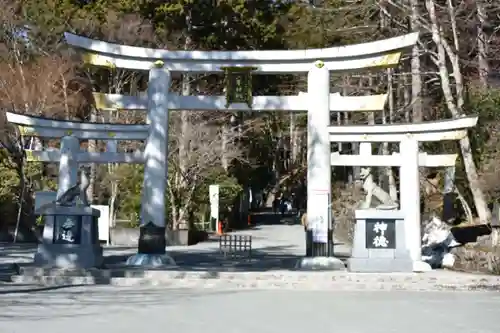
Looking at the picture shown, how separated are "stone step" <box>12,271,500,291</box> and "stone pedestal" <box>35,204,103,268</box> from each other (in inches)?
49.7

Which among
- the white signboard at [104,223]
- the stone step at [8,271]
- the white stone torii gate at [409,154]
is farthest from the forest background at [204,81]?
the stone step at [8,271]

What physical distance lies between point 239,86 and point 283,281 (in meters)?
5.80

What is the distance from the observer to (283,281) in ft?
45.0

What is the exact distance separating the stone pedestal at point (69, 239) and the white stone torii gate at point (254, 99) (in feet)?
4.61

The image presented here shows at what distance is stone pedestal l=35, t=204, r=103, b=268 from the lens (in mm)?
15117

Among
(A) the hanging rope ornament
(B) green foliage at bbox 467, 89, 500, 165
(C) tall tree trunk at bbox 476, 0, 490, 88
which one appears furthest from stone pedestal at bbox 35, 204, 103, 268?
(C) tall tree trunk at bbox 476, 0, 490, 88

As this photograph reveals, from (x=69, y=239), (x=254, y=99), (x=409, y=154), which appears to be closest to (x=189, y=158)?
(x=254, y=99)

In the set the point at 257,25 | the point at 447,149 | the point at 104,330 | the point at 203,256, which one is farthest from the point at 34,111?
the point at 104,330

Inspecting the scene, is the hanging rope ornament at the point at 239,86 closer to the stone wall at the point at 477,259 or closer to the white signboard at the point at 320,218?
the white signboard at the point at 320,218

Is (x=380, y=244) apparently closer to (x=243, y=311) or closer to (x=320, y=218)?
(x=320, y=218)

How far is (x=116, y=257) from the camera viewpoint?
1962 cm

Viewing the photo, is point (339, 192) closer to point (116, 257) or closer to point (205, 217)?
point (205, 217)

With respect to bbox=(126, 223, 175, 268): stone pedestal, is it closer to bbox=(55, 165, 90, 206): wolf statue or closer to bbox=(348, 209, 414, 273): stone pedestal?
bbox=(55, 165, 90, 206): wolf statue

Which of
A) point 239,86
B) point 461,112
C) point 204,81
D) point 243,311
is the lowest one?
point 243,311
